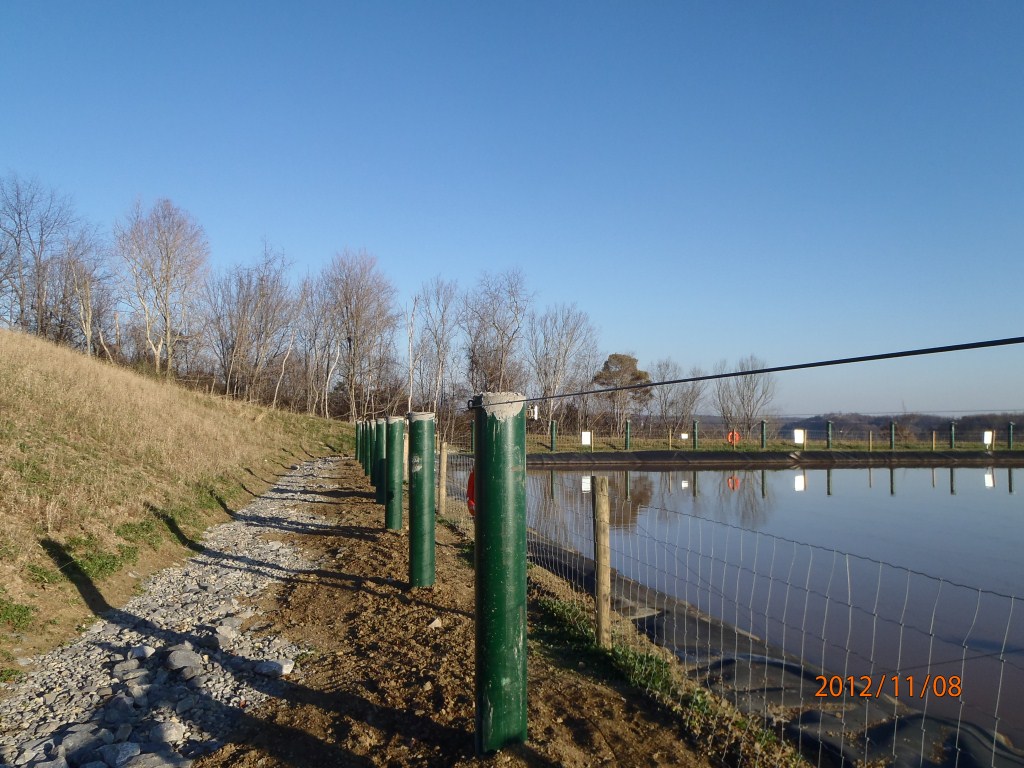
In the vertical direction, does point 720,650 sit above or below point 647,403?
below

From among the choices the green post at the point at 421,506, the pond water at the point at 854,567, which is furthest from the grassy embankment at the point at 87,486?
the pond water at the point at 854,567

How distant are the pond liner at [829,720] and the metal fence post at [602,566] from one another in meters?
0.58

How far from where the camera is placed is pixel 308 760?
9.96ft

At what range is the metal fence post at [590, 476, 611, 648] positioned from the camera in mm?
4461

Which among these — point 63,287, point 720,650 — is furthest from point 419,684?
point 63,287

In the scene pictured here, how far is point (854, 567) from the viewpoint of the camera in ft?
25.9

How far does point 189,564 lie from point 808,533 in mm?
8271

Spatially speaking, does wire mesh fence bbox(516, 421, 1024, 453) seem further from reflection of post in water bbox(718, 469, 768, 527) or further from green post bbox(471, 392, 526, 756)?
green post bbox(471, 392, 526, 756)

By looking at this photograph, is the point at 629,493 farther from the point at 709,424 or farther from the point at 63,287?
the point at 63,287

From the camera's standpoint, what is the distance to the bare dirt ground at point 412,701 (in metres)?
3.04

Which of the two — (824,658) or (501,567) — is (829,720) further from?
(501,567)

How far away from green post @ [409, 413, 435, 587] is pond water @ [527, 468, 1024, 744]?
5.67 feet

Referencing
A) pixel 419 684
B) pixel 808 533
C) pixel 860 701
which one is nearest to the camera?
pixel 419 684

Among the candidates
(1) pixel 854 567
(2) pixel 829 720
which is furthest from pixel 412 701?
(1) pixel 854 567
